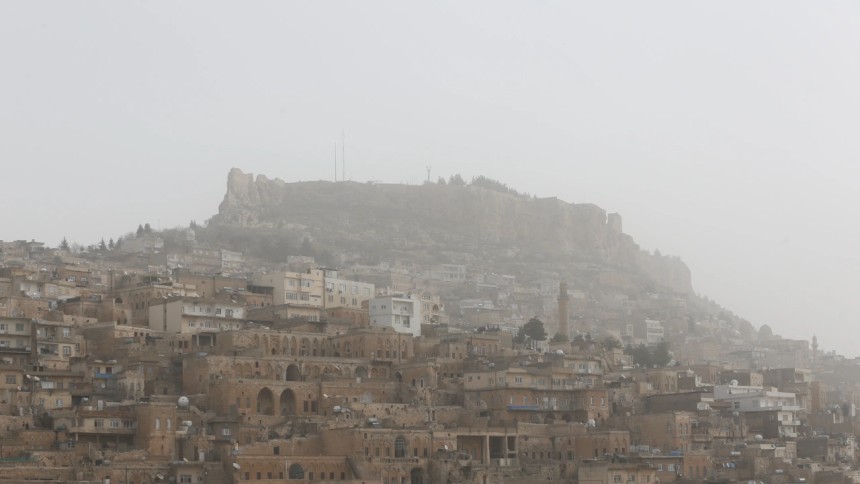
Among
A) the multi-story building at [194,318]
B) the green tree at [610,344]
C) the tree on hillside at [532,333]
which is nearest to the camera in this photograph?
the multi-story building at [194,318]

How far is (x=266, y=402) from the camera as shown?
183 feet

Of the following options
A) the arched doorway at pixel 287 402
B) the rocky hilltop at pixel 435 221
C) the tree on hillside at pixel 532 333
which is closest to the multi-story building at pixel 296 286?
the tree on hillside at pixel 532 333

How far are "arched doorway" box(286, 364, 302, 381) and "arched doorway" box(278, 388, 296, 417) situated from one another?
8.77ft

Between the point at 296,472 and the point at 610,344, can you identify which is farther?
the point at 610,344

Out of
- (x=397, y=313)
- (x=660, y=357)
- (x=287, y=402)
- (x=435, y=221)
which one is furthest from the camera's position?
(x=435, y=221)

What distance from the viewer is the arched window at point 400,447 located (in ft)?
172

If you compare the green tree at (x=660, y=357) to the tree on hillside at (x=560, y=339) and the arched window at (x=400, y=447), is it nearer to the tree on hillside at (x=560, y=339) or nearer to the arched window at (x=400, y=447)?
the tree on hillside at (x=560, y=339)

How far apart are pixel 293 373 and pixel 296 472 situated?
1094 cm

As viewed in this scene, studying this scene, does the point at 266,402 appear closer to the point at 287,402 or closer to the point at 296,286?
the point at 287,402

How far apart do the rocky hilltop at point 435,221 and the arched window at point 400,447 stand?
6263 cm

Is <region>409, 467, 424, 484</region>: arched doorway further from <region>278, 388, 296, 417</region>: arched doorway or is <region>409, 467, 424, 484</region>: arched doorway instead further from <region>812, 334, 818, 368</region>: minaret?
<region>812, 334, 818, 368</region>: minaret

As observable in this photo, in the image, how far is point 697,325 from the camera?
4633 inches

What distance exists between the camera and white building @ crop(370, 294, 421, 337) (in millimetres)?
69250

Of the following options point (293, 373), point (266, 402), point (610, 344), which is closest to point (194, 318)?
point (293, 373)
